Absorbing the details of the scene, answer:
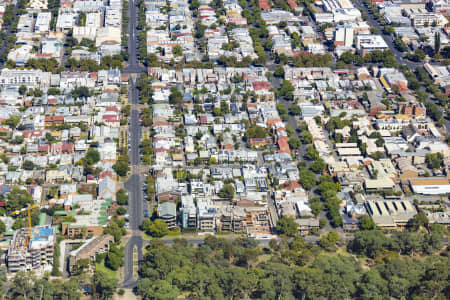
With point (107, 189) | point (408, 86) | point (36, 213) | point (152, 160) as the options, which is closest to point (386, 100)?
point (408, 86)

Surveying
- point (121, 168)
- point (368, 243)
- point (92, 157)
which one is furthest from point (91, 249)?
point (368, 243)

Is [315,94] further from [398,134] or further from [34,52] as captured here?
[34,52]

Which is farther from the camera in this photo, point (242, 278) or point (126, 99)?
point (126, 99)

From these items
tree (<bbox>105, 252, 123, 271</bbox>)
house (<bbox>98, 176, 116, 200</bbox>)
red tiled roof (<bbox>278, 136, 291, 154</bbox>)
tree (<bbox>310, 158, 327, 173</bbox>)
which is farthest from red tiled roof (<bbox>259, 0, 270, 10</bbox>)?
tree (<bbox>105, 252, 123, 271</bbox>)

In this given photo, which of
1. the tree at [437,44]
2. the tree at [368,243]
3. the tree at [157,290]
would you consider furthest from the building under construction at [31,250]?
the tree at [437,44]

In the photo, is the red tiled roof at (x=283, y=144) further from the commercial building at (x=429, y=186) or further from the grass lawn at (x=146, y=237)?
the grass lawn at (x=146, y=237)

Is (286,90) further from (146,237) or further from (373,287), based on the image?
(373,287)

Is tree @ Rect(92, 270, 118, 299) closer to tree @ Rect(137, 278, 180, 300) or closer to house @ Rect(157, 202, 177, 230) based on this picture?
tree @ Rect(137, 278, 180, 300)
